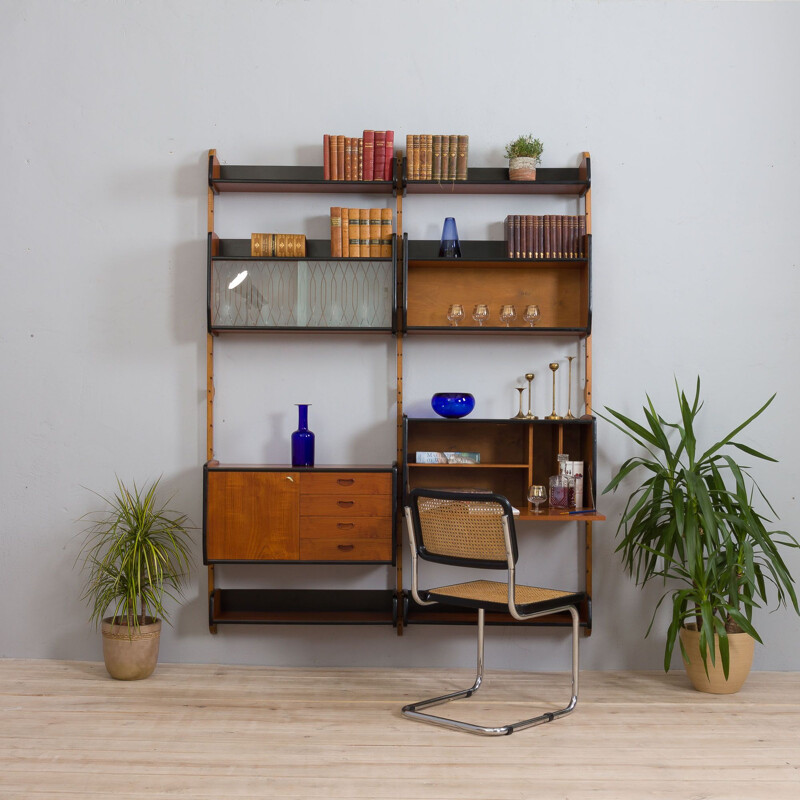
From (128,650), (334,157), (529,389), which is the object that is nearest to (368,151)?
(334,157)

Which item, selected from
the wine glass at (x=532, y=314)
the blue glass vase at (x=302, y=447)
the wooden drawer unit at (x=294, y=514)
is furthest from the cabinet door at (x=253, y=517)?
the wine glass at (x=532, y=314)

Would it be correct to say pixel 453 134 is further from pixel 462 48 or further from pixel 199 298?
pixel 199 298

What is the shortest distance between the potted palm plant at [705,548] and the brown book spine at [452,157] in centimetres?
126

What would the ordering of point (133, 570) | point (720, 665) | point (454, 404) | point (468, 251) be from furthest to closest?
point (468, 251) < point (454, 404) < point (133, 570) < point (720, 665)

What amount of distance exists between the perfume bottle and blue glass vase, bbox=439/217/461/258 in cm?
102

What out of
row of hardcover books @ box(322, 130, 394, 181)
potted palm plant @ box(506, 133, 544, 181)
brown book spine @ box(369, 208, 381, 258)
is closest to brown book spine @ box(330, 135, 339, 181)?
row of hardcover books @ box(322, 130, 394, 181)

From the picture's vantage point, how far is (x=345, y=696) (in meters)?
3.50

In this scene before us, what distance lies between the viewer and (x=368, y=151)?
150 inches

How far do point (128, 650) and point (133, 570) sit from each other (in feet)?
1.08

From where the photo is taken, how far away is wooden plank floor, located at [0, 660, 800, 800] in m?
2.66

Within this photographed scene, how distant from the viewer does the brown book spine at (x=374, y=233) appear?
383 centimetres

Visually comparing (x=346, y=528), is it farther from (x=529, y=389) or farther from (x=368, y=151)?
(x=368, y=151)

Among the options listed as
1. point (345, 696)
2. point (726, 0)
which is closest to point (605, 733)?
point (345, 696)

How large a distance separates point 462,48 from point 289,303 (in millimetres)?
1436
